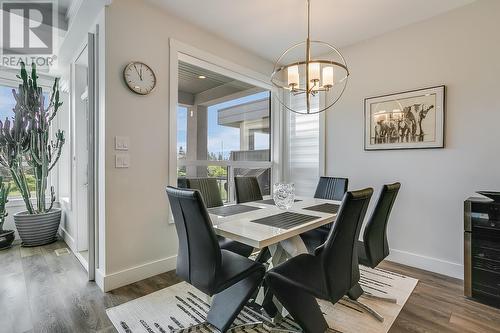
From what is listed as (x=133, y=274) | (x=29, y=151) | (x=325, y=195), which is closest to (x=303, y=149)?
(x=325, y=195)

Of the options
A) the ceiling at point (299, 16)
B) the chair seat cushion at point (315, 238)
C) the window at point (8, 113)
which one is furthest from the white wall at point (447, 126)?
the window at point (8, 113)

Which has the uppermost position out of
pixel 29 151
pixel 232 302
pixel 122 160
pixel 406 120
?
pixel 406 120

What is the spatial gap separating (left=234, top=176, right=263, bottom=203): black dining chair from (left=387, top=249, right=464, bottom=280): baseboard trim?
1796mm

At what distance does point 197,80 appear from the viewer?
3379 millimetres

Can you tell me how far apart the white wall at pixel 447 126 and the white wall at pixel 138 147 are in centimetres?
243

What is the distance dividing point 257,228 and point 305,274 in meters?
0.40

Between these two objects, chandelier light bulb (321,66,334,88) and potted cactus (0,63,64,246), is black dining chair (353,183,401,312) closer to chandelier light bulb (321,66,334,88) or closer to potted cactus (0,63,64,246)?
chandelier light bulb (321,66,334,88)

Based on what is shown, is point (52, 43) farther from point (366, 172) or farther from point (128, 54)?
point (366, 172)

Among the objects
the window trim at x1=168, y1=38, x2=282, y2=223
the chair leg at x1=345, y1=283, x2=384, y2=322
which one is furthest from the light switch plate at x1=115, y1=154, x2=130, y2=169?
the chair leg at x1=345, y1=283, x2=384, y2=322

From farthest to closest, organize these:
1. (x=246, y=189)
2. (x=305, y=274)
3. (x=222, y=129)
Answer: (x=222, y=129) < (x=246, y=189) < (x=305, y=274)

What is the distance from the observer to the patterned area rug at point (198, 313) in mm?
1729

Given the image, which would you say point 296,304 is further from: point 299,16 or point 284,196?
point 299,16

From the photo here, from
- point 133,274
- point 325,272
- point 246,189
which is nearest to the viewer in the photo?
point 325,272

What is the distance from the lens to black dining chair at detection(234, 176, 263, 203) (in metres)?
2.78
